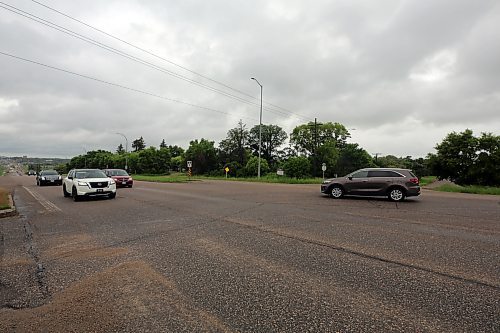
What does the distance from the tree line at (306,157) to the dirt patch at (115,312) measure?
3935cm

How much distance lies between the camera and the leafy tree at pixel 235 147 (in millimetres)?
80944

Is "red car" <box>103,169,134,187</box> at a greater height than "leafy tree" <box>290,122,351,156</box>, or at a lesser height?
lesser

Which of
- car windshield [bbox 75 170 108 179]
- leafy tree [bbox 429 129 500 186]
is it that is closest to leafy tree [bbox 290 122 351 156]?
leafy tree [bbox 429 129 500 186]

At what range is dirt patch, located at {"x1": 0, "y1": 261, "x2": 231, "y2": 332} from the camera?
277cm

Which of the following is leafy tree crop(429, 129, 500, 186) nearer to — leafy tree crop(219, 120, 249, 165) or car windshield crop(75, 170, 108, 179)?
car windshield crop(75, 170, 108, 179)

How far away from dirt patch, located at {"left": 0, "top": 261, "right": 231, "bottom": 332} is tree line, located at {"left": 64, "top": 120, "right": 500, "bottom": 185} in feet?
129

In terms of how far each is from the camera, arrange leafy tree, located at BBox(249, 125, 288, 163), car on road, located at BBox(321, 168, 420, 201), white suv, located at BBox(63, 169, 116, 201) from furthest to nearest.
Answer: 1. leafy tree, located at BBox(249, 125, 288, 163)
2. car on road, located at BBox(321, 168, 420, 201)
3. white suv, located at BBox(63, 169, 116, 201)

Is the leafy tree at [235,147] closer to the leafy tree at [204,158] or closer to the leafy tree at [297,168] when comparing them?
the leafy tree at [204,158]

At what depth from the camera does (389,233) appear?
6.65 metres

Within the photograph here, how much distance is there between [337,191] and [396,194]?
280 cm

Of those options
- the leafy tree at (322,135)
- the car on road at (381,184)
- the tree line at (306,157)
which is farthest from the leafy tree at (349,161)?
the car on road at (381,184)

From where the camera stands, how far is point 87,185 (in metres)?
13.6

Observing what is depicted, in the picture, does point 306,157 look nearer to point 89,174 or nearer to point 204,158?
point 204,158

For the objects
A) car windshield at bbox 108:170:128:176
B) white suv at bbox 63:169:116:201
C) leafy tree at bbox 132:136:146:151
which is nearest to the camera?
white suv at bbox 63:169:116:201
